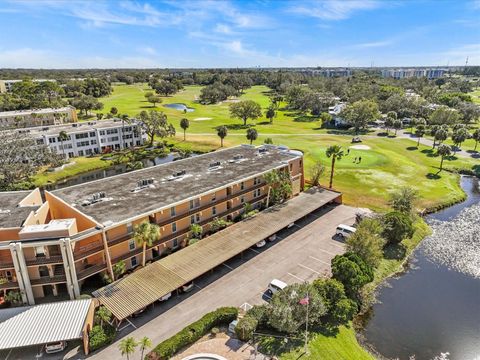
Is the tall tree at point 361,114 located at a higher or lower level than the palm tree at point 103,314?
higher

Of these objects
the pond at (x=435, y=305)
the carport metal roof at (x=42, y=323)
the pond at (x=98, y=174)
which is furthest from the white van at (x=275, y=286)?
the pond at (x=98, y=174)

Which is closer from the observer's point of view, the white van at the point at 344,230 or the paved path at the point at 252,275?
the paved path at the point at 252,275

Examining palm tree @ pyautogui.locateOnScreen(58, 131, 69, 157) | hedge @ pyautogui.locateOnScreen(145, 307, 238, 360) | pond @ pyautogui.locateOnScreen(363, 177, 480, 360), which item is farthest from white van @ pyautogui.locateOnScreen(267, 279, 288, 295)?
palm tree @ pyautogui.locateOnScreen(58, 131, 69, 157)

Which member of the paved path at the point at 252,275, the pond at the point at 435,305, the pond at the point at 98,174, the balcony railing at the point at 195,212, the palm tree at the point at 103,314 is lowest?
the pond at the point at 435,305

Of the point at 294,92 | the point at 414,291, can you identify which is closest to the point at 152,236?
the point at 414,291

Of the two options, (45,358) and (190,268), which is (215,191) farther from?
(45,358)

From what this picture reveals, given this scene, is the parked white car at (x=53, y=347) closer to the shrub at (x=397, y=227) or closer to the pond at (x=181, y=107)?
the shrub at (x=397, y=227)

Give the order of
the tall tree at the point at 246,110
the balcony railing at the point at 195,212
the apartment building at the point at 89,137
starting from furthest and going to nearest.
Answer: the tall tree at the point at 246,110, the apartment building at the point at 89,137, the balcony railing at the point at 195,212

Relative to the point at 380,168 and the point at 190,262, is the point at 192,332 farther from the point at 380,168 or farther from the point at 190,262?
the point at 380,168
